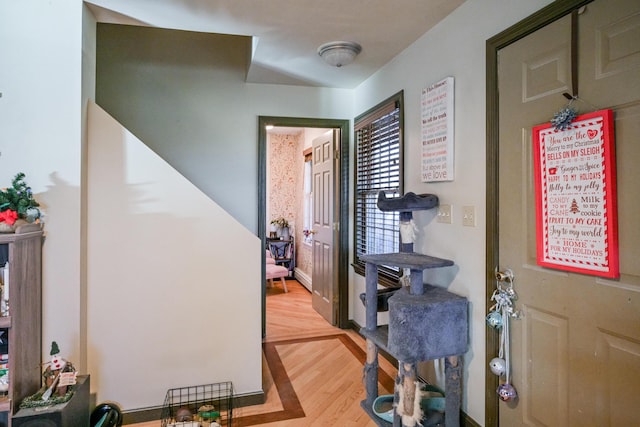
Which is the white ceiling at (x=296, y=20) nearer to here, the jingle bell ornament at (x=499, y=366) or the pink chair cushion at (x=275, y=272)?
the jingle bell ornament at (x=499, y=366)

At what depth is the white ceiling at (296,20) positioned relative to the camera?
6.95 feet

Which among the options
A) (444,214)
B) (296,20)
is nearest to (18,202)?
(296,20)

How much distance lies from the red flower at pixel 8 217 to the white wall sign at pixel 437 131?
87.3 inches

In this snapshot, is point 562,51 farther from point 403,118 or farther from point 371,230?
point 371,230

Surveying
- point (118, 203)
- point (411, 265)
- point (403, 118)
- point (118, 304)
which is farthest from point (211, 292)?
point (403, 118)

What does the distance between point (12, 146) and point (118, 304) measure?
986mm

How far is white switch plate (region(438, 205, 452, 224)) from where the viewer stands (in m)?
2.21

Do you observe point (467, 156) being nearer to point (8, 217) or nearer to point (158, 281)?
point (158, 281)

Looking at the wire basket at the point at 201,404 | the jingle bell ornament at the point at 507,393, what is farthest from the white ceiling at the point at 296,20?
the wire basket at the point at 201,404

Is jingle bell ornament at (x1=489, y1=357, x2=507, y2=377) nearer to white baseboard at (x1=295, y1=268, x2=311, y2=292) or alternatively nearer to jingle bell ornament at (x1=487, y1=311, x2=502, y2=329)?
jingle bell ornament at (x1=487, y1=311, x2=502, y2=329)

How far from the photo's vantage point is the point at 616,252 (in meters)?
1.32

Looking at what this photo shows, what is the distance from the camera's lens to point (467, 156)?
205 cm

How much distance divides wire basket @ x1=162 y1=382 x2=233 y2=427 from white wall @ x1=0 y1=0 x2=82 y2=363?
60 cm

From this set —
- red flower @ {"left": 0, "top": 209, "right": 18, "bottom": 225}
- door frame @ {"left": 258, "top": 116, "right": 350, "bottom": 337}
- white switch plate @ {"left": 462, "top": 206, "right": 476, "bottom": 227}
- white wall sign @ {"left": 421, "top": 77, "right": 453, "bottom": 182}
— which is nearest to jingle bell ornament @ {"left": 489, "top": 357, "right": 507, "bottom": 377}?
white switch plate @ {"left": 462, "top": 206, "right": 476, "bottom": 227}
